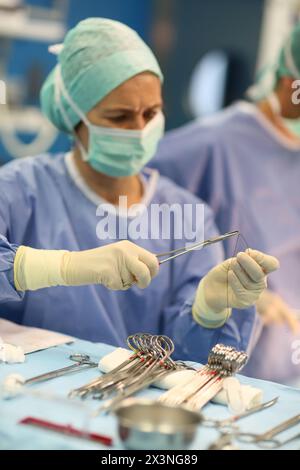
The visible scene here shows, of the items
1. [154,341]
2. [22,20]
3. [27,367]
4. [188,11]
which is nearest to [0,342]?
[27,367]

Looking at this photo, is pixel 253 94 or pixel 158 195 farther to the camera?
pixel 253 94

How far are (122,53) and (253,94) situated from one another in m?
1.19

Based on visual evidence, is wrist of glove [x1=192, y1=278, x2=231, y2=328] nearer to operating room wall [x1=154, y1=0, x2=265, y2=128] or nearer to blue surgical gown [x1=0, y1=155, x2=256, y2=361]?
blue surgical gown [x1=0, y1=155, x2=256, y2=361]

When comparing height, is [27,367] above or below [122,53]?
below

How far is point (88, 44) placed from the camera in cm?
250

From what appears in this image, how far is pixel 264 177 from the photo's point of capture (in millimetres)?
3520

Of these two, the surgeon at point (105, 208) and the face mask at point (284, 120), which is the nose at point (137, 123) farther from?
the face mask at point (284, 120)

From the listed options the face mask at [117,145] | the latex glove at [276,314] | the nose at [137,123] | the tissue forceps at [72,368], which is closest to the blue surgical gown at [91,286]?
the face mask at [117,145]

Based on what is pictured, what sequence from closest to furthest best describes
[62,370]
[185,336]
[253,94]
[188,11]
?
[62,370], [185,336], [253,94], [188,11]

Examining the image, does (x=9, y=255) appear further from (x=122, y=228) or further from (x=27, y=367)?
(x=122, y=228)

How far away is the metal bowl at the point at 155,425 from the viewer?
57.8 inches

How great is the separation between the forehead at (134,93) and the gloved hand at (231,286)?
60 centimetres

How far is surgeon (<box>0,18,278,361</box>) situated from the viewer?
2.46 m

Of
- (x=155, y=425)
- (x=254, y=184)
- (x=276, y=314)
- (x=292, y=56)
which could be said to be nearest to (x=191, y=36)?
(x=254, y=184)
